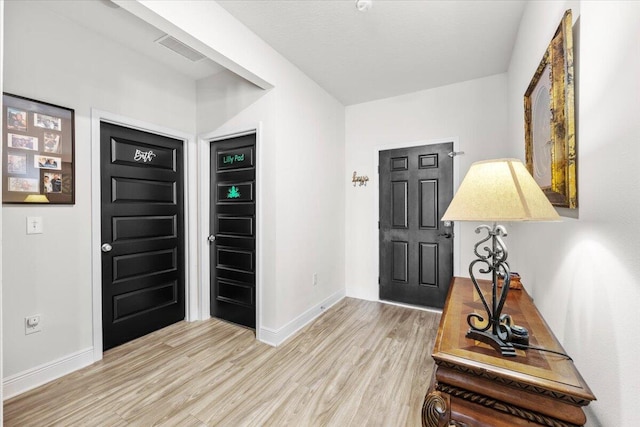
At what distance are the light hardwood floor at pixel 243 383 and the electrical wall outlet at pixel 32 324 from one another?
1.32 ft

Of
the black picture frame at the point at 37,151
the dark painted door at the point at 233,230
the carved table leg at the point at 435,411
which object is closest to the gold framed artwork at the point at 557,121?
the carved table leg at the point at 435,411

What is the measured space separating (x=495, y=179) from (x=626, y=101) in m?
0.35

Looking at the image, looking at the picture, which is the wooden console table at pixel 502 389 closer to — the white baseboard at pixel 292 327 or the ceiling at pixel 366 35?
the white baseboard at pixel 292 327

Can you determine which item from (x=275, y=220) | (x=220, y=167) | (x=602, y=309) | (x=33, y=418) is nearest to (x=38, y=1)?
(x=220, y=167)

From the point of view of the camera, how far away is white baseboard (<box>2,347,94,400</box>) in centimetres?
178

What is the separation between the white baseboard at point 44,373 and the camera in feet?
5.84

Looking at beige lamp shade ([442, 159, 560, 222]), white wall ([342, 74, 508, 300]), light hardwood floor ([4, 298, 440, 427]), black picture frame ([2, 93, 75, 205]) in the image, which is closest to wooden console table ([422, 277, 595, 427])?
beige lamp shade ([442, 159, 560, 222])

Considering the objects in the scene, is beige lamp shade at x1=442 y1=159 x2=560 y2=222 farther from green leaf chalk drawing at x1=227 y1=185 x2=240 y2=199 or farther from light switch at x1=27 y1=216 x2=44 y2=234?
light switch at x1=27 y1=216 x2=44 y2=234

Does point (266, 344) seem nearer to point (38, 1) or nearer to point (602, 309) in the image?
point (602, 309)

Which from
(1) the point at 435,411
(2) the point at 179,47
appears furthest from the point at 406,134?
(1) the point at 435,411

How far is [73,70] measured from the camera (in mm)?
2111

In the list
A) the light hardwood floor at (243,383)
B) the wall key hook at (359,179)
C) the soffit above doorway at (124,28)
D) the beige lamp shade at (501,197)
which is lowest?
the light hardwood floor at (243,383)

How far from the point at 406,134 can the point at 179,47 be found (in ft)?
8.58

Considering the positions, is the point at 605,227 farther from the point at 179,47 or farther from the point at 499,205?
the point at 179,47
